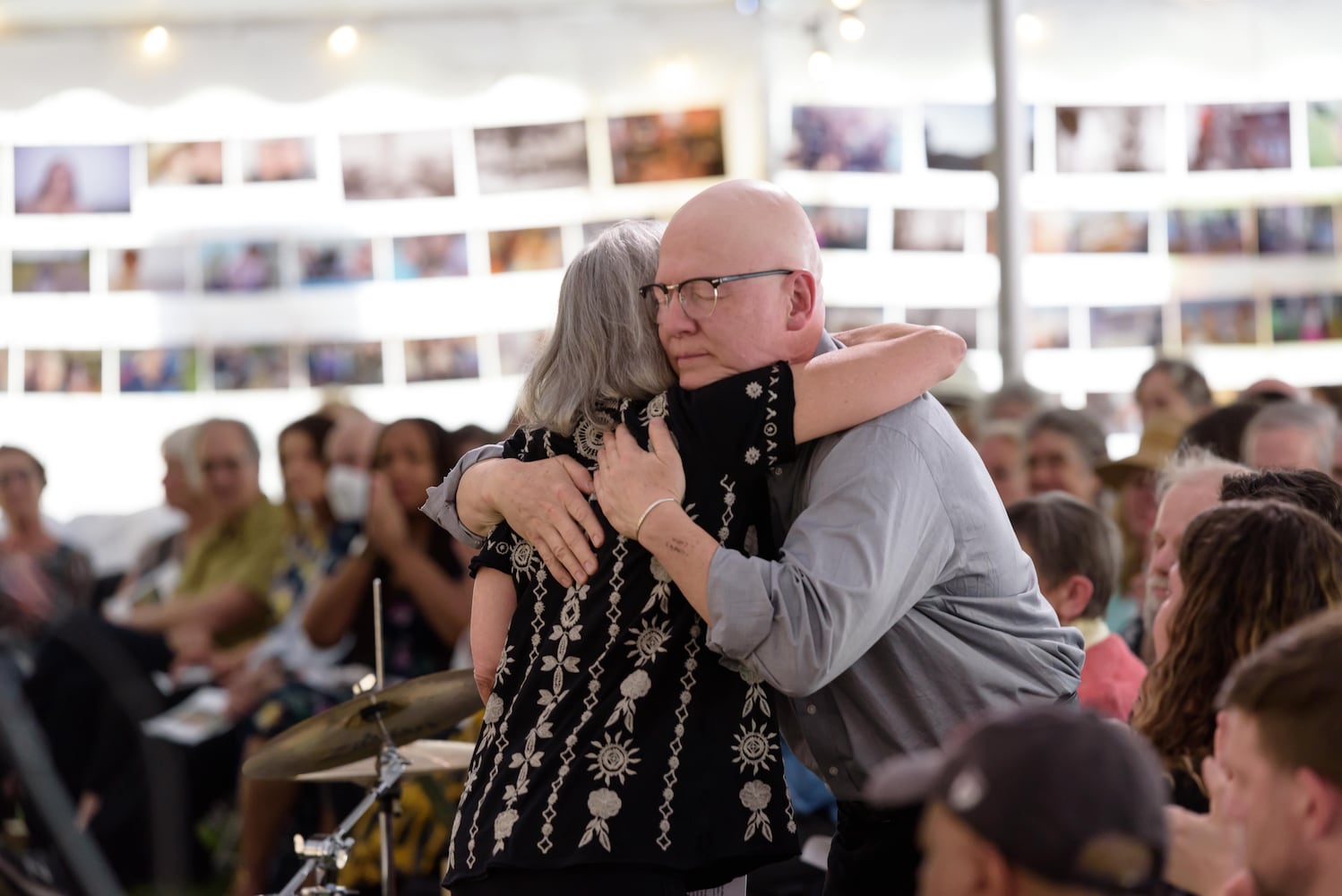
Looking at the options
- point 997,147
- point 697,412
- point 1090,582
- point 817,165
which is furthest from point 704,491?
point 817,165

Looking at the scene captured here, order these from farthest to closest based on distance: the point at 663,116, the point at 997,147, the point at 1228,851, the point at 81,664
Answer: the point at 663,116 → the point at 997,147 → the point at 81,664 → the point at 1228,851

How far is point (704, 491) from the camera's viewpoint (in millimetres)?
1758

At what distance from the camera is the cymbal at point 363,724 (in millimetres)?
2707

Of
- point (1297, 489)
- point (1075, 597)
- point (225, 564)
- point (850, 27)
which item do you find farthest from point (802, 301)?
point (850, 27)

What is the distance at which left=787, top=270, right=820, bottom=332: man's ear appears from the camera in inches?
72.2

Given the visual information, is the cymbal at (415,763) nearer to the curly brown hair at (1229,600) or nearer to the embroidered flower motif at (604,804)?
the embroidered flower motif at (604,804)

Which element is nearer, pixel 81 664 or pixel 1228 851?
pixel 1228 851

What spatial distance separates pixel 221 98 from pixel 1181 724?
20.3ft

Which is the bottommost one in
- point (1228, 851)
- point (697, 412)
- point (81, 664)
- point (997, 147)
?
point (81, 664)

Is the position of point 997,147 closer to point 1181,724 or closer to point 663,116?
point 663,116

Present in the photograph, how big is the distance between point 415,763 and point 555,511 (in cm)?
120

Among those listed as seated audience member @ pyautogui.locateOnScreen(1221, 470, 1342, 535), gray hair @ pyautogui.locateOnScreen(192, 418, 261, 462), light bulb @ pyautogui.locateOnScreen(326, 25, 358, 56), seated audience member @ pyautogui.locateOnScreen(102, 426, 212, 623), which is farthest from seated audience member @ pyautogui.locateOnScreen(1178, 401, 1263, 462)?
light bulb @ pyautogui.locateOnScreen(326, 25, 358, 56)

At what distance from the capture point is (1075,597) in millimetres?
2873

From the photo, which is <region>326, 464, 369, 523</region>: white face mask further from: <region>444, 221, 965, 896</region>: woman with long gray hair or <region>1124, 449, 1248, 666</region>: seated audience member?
<region>444, 221, 965, 896</region>: woman with long gray hair
